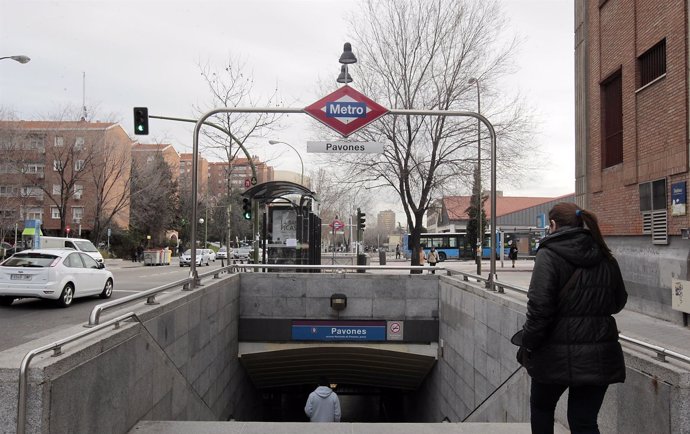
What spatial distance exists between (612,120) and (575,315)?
13.4 metres

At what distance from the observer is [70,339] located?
374 centimetres

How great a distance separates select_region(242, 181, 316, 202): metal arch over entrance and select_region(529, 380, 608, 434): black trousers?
39.7 ft

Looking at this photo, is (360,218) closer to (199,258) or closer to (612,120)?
(612,120)

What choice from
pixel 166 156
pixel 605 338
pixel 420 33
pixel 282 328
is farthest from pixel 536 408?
pixel 166 156

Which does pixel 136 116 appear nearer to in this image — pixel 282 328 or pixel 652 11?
pixel 282 328

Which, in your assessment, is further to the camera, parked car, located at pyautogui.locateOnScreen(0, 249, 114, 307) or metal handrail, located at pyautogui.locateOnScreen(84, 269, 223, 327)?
parked car, located at pyautogui.locateOnScreen(0, 249, 114, 307)

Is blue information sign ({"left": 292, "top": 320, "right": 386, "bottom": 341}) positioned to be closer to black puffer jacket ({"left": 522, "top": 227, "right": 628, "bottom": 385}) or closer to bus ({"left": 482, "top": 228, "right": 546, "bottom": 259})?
black puffer jacket ({"left": 522, "top": 227, "right": 628, "bottom": 385})

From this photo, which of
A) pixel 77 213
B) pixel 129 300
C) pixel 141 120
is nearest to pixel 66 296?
pixel 141 120

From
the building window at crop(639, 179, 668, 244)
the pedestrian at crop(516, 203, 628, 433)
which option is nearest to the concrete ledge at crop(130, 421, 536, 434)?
the pedestrian at crop(516, 203, 628, 433)

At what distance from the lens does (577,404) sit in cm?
320

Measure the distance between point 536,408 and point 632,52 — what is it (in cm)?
1262

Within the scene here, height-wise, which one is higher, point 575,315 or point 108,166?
point 108,166

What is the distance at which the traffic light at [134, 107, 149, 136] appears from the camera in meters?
12.6

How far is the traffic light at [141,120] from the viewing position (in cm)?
1263
